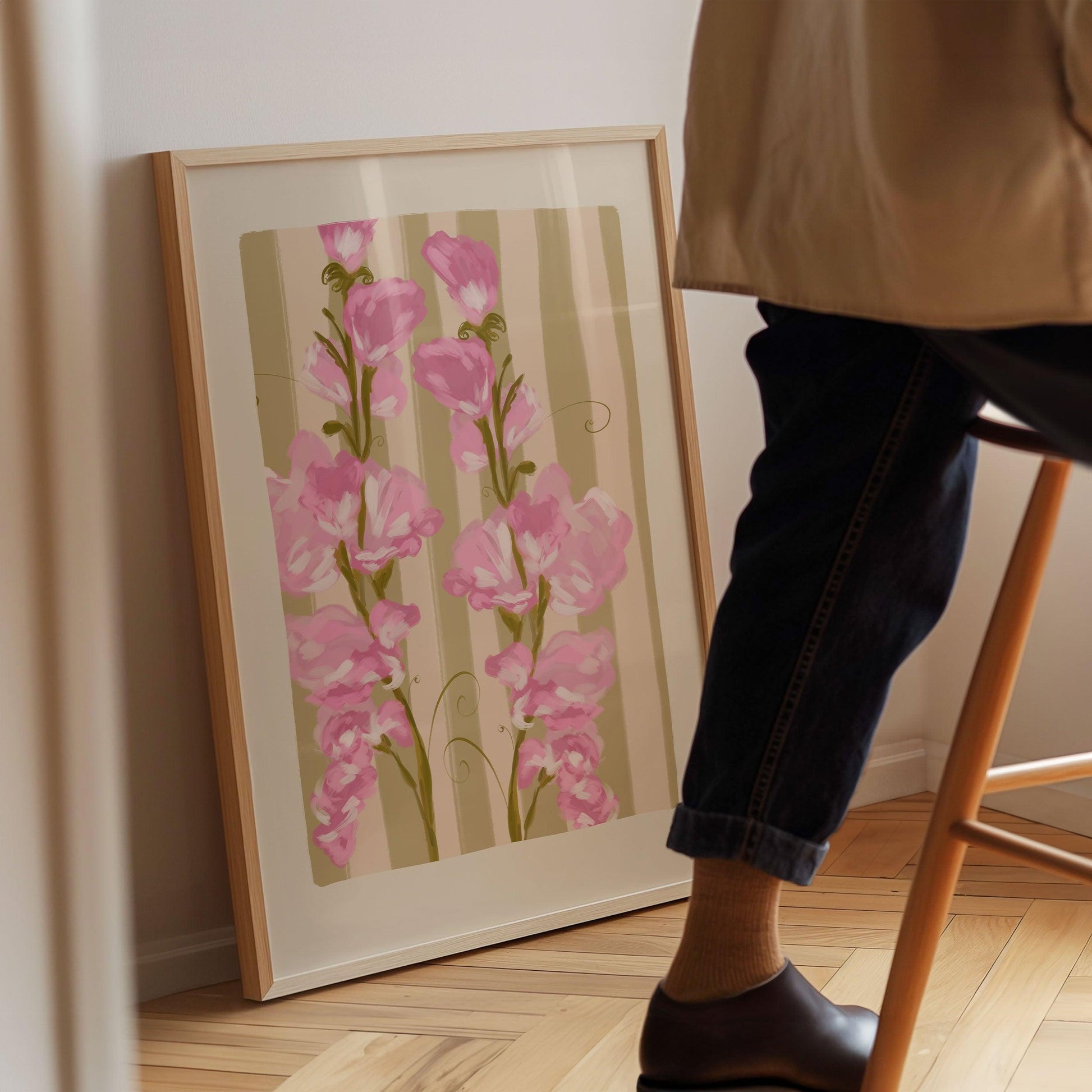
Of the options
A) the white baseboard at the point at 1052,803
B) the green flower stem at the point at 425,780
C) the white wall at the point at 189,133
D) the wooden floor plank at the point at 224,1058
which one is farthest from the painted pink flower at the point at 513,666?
the white baseboard at the point at 1052,803

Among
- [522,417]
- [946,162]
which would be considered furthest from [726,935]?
[522,417]

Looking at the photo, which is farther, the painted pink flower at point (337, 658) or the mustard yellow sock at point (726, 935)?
the painted pink flower at point (337, 658)

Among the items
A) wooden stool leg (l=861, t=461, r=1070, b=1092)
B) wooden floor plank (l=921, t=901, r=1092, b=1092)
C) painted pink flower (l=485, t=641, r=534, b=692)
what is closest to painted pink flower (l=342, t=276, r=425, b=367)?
painted pink flower (l=485, t=641, r=534, b=692)

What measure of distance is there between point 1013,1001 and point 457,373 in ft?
2.77

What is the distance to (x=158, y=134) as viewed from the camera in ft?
3.95

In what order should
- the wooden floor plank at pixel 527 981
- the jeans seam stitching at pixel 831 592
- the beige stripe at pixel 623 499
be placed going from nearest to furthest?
the jeans seam stitching at pixel 831 592
the wooden floor plank at pixel 527 981
the beige stripe at pixel 623 499

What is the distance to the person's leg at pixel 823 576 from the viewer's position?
0.62 meters

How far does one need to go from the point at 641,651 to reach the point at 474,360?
1.31 feet

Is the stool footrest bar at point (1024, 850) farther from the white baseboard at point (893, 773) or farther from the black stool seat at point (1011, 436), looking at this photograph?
the white baseboard at point (893, 773)

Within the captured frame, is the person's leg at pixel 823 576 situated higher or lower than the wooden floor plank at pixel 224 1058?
higher

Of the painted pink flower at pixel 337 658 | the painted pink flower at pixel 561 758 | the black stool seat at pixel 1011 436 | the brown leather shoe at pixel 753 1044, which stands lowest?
the painted pink flower at pixel 561 758

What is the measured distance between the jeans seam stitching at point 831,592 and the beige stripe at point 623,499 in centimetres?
74

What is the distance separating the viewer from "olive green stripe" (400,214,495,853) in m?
1.29

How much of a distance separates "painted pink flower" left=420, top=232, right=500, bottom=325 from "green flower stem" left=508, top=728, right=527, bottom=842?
19.1 inches
